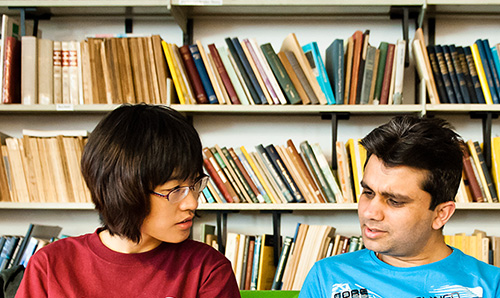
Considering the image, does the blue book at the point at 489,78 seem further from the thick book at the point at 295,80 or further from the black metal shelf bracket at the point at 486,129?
the thick book at the point at 295,80

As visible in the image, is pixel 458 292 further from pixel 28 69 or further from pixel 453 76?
pixel 28 69

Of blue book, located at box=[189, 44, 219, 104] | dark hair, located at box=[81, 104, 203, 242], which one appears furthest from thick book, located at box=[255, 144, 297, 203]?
dark hair, located at box=[81, 104, 203, 242]

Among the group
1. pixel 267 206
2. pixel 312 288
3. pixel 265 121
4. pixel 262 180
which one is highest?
pixel 265 121

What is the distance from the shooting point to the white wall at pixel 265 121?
257 centimetres

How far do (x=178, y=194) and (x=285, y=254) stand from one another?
3.74ft

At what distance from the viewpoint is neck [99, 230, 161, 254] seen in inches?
51.6

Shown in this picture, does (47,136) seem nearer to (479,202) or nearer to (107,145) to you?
(107,145)

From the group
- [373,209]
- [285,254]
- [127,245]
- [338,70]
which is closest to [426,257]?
[373,209]

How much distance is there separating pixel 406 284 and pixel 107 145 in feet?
2.60

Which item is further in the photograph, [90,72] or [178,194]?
[90,72]

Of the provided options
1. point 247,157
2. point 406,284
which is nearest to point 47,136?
point 247,157

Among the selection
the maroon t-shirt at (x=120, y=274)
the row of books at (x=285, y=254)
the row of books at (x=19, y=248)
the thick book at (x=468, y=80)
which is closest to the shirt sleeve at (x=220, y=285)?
the maroon t-shirt at (x=120, y=274)

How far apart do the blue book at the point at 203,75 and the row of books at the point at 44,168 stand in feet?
1.83

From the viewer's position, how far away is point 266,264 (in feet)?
7.57
